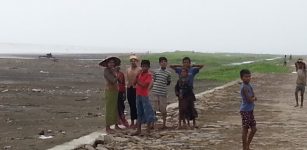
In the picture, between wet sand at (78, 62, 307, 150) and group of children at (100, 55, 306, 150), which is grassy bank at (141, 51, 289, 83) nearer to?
wet sand at (78, 62, 307, 150)

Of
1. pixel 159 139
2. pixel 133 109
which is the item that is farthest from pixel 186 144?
pixel 133 109

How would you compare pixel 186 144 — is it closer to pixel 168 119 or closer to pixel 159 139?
pixel 159 139

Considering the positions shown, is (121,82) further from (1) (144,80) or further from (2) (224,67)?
(2) (224,67)

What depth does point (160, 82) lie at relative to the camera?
11.6 meters

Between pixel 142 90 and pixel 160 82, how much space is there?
32.0 inches

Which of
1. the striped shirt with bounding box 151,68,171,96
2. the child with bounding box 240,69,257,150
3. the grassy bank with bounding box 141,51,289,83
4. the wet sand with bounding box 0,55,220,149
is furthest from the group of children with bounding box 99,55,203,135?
the grassy bank with bounding box 141,51,289,83

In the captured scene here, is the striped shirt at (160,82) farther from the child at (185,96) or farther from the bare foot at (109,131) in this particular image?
the bare foot at (109,131)

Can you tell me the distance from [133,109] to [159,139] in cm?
144

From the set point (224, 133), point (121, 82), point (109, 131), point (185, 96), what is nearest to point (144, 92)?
Result: point (121, 82)

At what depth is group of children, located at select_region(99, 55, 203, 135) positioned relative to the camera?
1098 cm

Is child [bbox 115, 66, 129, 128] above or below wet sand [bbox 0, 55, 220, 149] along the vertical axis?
above

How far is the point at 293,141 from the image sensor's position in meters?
10.5

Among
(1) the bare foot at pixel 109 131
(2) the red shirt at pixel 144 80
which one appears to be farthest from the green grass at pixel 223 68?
(2) the red shirt at pixel 144 80

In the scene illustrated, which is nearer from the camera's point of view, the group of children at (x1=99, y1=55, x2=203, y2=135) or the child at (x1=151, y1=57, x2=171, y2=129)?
the group of children at (x1=99, y1=55, x2=203, y2=135)
